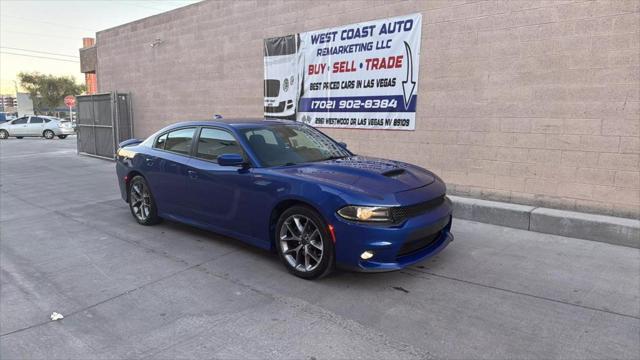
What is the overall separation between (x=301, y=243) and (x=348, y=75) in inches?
194

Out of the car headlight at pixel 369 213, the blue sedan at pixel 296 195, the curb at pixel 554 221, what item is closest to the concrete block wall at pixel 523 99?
the curb at pixel 554 221

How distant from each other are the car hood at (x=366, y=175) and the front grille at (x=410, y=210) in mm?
177

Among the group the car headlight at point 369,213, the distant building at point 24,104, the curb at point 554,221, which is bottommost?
the curb at point 554,221

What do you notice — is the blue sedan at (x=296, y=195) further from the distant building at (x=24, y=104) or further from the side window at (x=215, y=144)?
the distant building at (x=24, y=104)

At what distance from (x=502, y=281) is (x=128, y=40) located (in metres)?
14.1

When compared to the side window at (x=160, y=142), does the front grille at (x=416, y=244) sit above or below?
below

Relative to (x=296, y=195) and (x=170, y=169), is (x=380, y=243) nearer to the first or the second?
(x=296, y=195)

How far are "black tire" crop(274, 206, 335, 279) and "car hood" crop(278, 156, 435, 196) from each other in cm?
36

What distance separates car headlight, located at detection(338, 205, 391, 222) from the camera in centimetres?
378

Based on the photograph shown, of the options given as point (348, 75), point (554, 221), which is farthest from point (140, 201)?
point (554, 221)

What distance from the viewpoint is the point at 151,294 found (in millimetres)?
3957

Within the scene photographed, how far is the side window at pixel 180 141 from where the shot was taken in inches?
216

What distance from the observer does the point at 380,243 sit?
12.3 feet

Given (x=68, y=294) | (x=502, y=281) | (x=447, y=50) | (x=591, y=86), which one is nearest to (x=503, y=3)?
(x=447, y=50)
